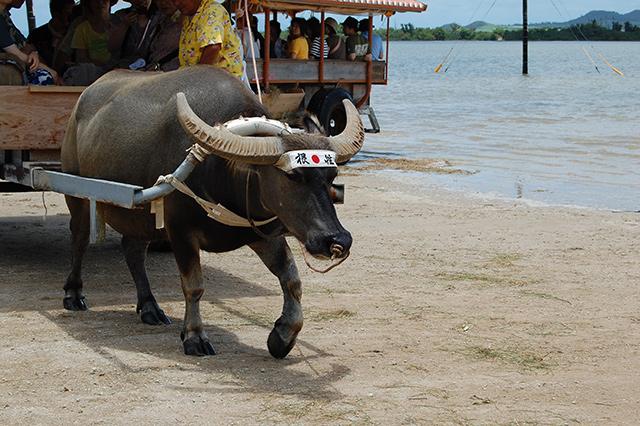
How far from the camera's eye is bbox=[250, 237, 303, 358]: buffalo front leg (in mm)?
4770

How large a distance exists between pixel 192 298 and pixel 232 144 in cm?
115

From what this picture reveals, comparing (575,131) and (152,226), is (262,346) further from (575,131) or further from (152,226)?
(575,131)

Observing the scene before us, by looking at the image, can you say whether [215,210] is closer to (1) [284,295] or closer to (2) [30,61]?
(1) [284,295]

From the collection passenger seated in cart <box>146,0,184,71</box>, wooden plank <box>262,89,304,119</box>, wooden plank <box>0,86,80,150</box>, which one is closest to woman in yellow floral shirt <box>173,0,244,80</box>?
passenger seated in cart <box>146,0,184,71</box>

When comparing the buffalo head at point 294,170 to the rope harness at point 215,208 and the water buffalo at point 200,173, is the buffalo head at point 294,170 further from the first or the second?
the rope harness at point 215,208

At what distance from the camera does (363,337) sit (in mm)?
5227

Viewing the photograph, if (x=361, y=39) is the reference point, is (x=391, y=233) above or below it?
below

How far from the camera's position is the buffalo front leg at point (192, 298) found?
15.9 feet

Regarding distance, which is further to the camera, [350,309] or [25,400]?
[350,309]

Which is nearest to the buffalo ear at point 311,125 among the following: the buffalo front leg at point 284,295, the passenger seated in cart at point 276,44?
the buffalo front leg at point 284,295

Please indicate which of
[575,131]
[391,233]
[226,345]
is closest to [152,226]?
[226,345]

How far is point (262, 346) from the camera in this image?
507cm

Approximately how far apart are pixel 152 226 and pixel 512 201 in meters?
6.52

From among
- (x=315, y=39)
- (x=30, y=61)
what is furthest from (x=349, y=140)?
(x=315, y=39)
